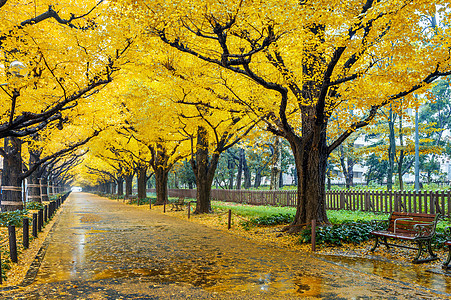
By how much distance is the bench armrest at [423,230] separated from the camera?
798 cm

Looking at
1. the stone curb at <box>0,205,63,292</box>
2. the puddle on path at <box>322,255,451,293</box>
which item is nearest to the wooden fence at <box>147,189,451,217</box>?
the puddle on path at <box>322,255,451,293</box>

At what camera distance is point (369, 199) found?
19.1m

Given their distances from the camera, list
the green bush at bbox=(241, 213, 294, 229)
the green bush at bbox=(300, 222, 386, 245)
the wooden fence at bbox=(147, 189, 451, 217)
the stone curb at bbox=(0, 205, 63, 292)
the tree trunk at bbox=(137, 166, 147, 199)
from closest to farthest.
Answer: the stone curb at bbox=(0, 205, 63, 292)
the green bush at bbox=(300, 222, 386, 245)
the green bush at bbox=(241, 213, 294, 229)
the wooden fence at bbox=(147, 189, 451, 217)
the tree trunk at bbox=(137, 166, 147, 199)

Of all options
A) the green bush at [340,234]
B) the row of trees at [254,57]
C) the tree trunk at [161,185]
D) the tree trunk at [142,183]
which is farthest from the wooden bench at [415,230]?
the tree trunk at [142,183]

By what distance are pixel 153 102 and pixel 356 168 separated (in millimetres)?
61928

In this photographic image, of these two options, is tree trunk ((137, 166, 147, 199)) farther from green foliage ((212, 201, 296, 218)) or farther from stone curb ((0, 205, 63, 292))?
stone curb ((0, 205, 63, 292))

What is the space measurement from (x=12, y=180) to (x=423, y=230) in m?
17.3

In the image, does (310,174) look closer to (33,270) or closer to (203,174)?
(33,270)

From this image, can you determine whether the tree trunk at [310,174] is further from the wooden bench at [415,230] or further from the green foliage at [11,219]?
the green foliage at [11,219]

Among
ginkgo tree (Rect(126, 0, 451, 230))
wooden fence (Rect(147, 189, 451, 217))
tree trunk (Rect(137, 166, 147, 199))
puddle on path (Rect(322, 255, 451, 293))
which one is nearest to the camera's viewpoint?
puddle on path (Rect(322, 255, 451, 293))

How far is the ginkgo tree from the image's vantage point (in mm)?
7965

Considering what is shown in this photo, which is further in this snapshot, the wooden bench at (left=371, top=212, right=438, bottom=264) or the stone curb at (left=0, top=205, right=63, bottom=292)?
the wooden bench at (left=371, top=212, right=438, bottom=264)

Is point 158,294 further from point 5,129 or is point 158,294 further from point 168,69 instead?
point 168,69

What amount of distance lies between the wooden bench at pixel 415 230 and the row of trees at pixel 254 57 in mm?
3008
